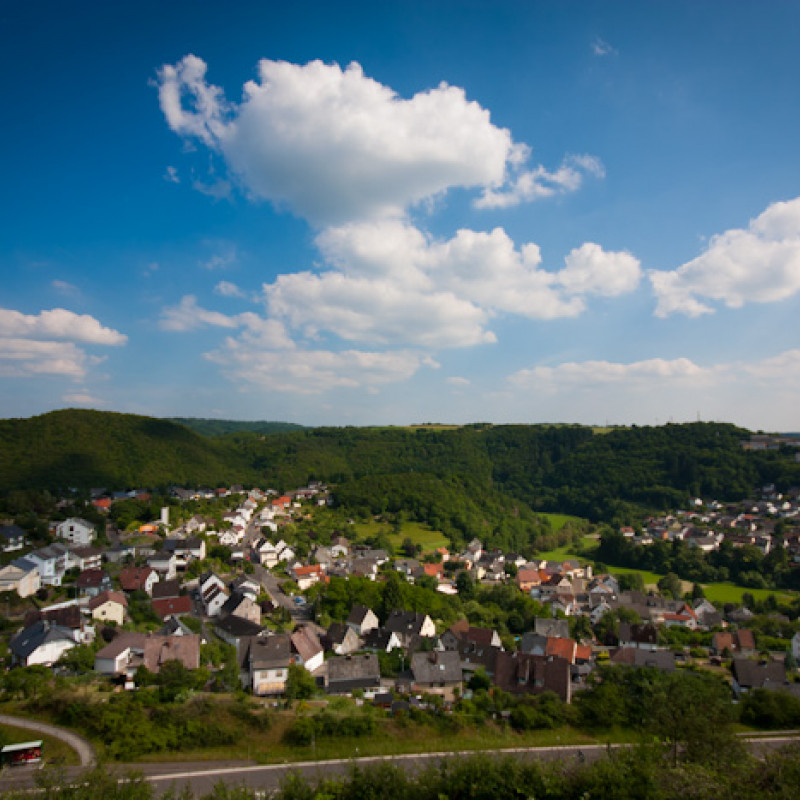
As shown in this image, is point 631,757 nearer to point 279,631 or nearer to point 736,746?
point 736,746

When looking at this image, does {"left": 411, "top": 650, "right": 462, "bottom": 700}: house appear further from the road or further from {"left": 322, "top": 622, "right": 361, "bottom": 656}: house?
the road

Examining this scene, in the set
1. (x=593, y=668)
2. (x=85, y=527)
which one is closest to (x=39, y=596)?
(x=85, y=527)

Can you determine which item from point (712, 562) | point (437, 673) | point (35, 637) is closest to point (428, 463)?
point (712, 562)

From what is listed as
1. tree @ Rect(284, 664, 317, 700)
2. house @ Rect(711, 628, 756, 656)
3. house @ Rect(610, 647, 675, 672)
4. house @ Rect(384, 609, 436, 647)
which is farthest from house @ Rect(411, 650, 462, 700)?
house @ Rect(711, 628, 756, 656)

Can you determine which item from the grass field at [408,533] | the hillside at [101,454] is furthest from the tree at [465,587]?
the hillside at [101,454]

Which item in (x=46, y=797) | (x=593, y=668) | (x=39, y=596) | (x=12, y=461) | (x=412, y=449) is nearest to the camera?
(x=46, y=797)

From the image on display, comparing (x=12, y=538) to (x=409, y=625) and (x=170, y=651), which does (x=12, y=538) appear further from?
(x=409, y=625)
